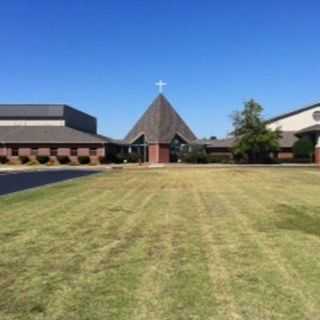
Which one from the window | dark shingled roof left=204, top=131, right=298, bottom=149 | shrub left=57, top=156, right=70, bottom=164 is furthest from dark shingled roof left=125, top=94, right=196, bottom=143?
the window

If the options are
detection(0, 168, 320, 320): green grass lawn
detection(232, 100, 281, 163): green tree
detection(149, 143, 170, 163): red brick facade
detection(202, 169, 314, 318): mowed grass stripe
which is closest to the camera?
detection(202, 169, 314, 318): mowed grass stripe

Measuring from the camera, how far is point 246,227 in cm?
1193

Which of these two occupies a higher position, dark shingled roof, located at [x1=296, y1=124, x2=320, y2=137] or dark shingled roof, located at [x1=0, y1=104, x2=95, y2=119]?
dark shingled roof, located at [x1=0, y1=104, x2=95, y2=119]

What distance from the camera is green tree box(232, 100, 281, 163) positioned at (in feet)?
217

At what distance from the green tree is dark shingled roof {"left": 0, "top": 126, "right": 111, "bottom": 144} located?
16.7 m

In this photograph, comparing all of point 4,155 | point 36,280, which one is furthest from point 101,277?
point 4,155

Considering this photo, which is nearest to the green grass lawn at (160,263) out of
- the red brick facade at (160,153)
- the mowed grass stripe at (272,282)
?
the mowed grass stripe at (272,282)

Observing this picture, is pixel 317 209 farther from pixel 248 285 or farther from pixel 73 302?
pixel 73 302

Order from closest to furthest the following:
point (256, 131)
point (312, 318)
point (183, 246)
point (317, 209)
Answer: point (312, 318), point (183, 246), point (317, 209), point (256, 131)

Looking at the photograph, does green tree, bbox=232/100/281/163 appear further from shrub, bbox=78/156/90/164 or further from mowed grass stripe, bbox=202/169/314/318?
mowed grass stripe, bbox=202/169/314/318

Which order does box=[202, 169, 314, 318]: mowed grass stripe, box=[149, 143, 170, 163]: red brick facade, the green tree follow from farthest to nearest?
box=[149, 143, 170, 163]: red brick facade
the green tree
box=[202, 169, 314, 318]: mowed grass stripe

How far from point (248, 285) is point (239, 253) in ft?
6.52

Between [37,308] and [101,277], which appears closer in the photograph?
[37,308]

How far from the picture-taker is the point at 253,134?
66.4 m
